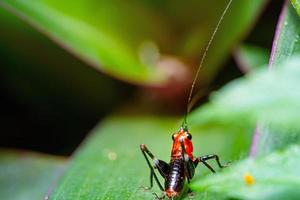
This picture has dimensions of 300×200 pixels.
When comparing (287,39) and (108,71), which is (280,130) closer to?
(287,39)

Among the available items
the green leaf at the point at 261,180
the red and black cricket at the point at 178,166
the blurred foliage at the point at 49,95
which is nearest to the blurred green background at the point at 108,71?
the blurred foliage at the point at 49,95

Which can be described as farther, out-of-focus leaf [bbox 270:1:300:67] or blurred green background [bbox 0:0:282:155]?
blurred green background [bbox 0:0:282:155]

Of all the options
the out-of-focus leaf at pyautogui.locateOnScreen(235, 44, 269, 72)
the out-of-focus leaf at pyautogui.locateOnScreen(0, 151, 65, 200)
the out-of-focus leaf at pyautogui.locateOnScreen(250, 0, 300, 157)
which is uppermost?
the out-of-focus leaf at pyautogui.locateOnScreen(235, 44, 269, 72)

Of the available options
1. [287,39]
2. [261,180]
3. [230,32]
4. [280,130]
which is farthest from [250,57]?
[261,180]

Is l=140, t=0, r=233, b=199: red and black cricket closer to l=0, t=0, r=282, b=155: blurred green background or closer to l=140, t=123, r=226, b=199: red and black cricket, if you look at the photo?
l=140, t=123, r=226, b=199: red and black cricket

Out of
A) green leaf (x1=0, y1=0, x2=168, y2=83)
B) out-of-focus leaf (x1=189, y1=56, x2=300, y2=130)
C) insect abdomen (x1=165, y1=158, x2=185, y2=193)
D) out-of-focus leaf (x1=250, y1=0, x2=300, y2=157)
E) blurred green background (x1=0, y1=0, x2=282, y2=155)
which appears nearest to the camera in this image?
out-of-focus leaf (x1=189, y1=56, x2=300, y2=130)

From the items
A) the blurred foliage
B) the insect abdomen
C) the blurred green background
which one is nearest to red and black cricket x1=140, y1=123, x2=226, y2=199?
the insect abdomen

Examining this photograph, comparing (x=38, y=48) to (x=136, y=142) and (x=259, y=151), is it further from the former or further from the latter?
(x=259, y=151)

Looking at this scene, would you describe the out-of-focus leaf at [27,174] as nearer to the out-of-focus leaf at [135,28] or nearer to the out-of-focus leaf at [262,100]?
the out-of-focus leaf at [135,28]
